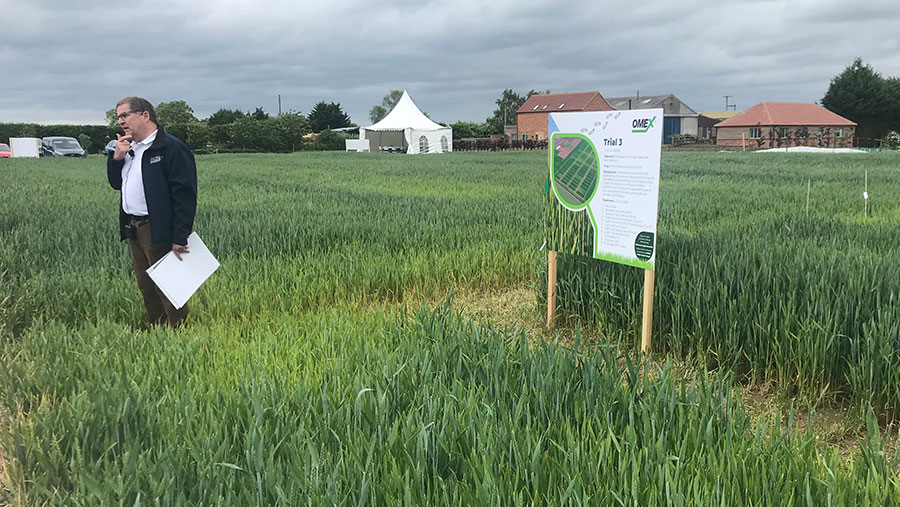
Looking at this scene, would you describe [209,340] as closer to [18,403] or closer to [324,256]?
[18,403]

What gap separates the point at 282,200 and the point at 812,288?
1019cm

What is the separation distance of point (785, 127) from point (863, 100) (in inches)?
356

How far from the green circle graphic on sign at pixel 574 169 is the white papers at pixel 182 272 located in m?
2.58

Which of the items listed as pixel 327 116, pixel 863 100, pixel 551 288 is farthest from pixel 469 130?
pixel 551 288

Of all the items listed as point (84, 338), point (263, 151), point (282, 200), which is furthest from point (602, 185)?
point (263, 151)

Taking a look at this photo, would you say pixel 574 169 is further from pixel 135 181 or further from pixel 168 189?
pixel 135 181

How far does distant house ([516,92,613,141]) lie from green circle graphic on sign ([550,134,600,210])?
69693mm

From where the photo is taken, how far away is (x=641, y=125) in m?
3.89

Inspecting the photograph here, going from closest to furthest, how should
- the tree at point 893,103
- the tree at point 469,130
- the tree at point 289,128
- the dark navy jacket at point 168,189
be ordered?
the dark navy jacket at point 168,189 → the tree at point 289,128 → the tree at point 893,103 → the tree at point 469,130

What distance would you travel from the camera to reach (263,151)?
48531 mm

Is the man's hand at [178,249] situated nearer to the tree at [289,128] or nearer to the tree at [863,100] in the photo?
the tree at [289,128]

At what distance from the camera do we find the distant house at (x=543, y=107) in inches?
2891

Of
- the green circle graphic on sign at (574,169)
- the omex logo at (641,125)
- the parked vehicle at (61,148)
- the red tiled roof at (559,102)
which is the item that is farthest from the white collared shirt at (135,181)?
the red tiled roof at (559,102)

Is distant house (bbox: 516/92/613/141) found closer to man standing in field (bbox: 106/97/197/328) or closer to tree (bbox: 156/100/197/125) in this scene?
tree (bbox: 156/100/197/125)
